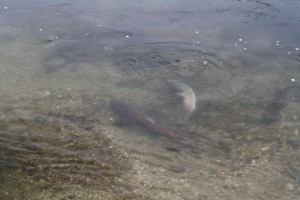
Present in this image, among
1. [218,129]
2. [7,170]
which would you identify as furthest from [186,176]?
[7,170]

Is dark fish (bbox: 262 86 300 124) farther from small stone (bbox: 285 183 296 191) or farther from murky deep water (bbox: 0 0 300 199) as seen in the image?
small stone (bbox: 285 183 296 191)

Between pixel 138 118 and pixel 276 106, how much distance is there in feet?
7.14

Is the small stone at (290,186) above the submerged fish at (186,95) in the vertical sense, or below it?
below

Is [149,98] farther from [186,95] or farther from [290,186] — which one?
[290,186]

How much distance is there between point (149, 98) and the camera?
20.3ft

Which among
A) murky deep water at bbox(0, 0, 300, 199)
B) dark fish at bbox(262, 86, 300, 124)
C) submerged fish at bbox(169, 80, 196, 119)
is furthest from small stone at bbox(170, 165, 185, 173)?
dark fish at bbox(262, 86, 300, 124)

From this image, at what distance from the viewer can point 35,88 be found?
6.37 m

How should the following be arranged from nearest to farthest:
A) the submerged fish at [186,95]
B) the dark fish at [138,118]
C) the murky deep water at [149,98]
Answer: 1. the murky deep water at [149,98]
2. the dark fish at [138,118]
3. the submerged fish at [186,95]

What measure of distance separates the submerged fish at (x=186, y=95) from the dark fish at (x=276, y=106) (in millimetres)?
1093

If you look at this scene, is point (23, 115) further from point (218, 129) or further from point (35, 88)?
point (218, 129)

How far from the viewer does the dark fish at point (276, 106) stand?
5.65m

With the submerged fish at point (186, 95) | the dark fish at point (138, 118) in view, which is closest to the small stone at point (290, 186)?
the dark fish at point (138, 118)

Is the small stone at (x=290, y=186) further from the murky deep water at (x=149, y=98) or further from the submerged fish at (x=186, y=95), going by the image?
the submerged fish at (x=186, y=95)

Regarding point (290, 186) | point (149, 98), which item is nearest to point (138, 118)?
point (149, 98)
